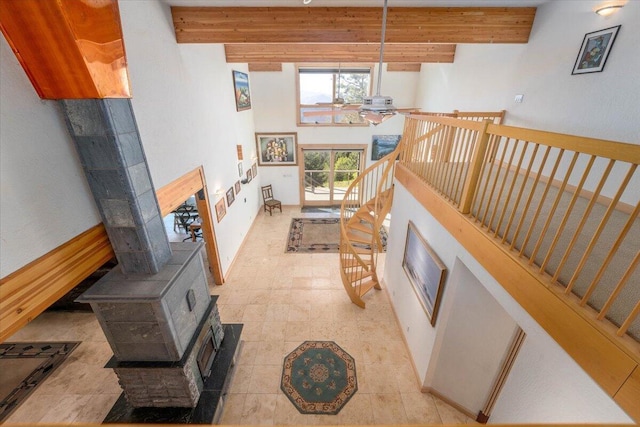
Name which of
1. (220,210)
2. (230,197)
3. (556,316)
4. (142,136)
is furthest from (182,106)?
(556,316)

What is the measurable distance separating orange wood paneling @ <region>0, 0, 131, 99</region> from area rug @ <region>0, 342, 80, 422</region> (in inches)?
162

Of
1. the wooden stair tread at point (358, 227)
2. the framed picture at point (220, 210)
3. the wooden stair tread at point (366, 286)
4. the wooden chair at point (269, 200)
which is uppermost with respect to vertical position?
the framed picture at point (220, 210)

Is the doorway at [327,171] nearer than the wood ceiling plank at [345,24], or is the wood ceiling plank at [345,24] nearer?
the wood ceiling plank at [345,24]

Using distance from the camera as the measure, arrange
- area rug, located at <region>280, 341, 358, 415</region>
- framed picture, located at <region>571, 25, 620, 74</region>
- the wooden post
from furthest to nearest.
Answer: area rug, located at <region>280, 341, 358, 415</region>
framed picture, located at <region>571, 25, 620, 74</region>
the wooden post

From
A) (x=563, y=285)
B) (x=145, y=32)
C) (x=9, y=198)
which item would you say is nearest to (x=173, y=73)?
(x=145, y=32)

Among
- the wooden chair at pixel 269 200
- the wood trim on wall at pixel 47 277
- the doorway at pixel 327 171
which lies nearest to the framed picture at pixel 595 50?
the wood trim on wall at pixel 47 277

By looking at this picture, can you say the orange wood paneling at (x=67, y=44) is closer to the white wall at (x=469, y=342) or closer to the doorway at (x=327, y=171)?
the white wall at (x=469, y=342)

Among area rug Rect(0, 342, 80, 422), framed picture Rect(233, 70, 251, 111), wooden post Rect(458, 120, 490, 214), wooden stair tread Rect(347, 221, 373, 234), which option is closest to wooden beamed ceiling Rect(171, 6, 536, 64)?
wooden post Rect(458, 120, 490, 214)

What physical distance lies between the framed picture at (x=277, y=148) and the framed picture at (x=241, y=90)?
121 cm

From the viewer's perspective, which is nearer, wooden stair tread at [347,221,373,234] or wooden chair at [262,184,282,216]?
wooden stair tread at [347,221,373,234]

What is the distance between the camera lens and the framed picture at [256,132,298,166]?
334 inches

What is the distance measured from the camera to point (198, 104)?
14.1ft

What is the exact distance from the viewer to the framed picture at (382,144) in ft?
28.2

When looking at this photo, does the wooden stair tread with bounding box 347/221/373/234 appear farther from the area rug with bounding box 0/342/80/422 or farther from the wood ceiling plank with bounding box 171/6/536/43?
the area rug with bounding box 0/342/80/422
